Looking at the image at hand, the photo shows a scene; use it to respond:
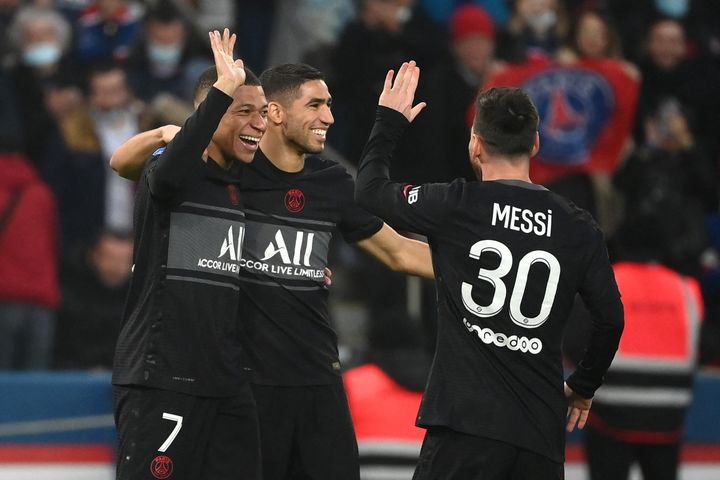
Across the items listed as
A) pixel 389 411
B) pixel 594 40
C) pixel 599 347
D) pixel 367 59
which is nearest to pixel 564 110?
pixel 594 40

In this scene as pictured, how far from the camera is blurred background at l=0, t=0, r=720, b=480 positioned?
8.03 m

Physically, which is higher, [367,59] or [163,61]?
[367,59]

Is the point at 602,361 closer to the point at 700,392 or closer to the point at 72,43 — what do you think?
the point at 700,392

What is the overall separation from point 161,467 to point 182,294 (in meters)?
0.63

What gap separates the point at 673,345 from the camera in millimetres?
7938

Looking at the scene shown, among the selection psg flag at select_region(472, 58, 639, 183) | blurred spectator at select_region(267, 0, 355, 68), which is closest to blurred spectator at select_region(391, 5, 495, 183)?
psg flag at select_region(472, 58, 639, 183)

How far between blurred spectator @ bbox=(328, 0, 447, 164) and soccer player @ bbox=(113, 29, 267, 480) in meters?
5.23

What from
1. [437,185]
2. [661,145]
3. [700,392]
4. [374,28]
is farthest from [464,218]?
[661,145]

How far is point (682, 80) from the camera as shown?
41.0 ft

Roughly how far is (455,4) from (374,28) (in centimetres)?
131

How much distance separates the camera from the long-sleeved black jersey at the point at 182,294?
212 inches

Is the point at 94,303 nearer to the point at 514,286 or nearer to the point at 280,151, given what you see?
the point at 280,151

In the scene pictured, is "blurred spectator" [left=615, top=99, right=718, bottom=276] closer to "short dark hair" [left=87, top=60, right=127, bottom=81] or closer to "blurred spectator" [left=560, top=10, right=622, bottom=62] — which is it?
"blurred spectator" [left=560, top=10, right=622, bottom=62]

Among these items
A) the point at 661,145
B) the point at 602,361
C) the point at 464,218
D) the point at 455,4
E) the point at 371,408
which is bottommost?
the point at 371,408
